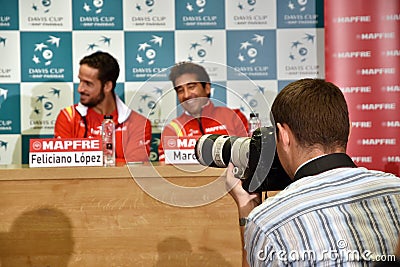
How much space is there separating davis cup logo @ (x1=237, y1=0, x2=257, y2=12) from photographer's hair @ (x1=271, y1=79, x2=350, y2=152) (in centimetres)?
332

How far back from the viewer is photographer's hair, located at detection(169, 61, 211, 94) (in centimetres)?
148

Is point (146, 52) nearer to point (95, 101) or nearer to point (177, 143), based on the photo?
point (95, 101)

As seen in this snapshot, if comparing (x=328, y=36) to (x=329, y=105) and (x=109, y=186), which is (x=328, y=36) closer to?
(x=109, y=186)

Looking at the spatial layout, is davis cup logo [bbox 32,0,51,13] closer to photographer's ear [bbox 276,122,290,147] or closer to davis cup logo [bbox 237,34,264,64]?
davis cup logo [bbox 237,34,264,64]

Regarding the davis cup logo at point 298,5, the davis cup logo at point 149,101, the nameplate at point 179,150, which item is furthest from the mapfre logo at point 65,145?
→ the davis cup logo at point 298,5

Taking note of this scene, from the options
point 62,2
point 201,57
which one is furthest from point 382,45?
point 62,2

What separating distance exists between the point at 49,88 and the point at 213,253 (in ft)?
8.42

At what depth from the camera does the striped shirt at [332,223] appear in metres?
1.12

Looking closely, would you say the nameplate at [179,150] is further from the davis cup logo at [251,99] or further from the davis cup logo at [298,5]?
the davis cup logo at [298,5]

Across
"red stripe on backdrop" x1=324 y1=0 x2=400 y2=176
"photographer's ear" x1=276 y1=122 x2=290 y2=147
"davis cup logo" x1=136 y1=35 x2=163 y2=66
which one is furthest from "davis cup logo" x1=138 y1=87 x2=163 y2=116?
"davis cup logo" x1=136 y1=35 x2=163 y2=66

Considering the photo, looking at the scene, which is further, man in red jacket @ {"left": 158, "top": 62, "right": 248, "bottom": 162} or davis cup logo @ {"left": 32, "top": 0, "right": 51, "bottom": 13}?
davis cup logo @ {"left": 32, "top": 0, "right": 51, "bottom": 13}

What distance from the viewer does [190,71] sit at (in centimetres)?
157

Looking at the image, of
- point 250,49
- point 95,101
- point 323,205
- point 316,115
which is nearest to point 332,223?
point 323,205

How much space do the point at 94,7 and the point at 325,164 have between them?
3.49 metres
